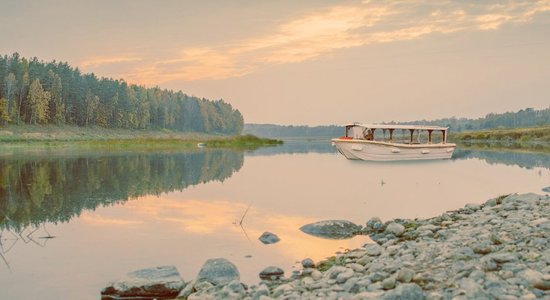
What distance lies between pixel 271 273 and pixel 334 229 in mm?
5423

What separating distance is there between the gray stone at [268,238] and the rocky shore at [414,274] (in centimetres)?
307

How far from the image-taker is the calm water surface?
13820 millimetres

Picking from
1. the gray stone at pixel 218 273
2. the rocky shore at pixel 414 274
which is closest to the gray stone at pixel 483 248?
the rocky shore at pixel 414 274

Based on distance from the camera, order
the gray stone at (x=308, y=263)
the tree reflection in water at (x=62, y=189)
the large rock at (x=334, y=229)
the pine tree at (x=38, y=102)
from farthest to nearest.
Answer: the pine tree at (x=38, y=102) → the tree reflection in water at (x=62, y=189) → the large rock at (x=334, y=229) → the gray stone at (x=308, y=263)

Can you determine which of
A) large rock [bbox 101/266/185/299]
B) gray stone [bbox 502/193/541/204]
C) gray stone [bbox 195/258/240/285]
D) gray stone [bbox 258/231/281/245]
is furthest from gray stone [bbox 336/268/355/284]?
gray stone [bbox 502/193/541/204]

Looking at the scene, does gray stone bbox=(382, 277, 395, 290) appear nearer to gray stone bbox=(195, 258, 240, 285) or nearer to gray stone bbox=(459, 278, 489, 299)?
gray stone bbox=(459, 278, 489, 299)

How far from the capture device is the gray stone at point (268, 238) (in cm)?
1655

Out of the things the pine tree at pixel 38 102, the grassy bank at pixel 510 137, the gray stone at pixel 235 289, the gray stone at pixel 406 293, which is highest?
the pine tree at pixel 38 102

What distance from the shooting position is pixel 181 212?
74.6 feet

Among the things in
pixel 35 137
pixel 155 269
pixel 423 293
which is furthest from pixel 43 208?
pixel 35 137

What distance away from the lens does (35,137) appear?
10825 centimetres

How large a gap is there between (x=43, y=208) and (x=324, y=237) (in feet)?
45.6

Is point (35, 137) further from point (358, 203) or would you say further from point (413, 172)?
point (358, 203)

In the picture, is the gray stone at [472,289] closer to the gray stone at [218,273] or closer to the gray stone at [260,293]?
the gray stone at [260,293]
